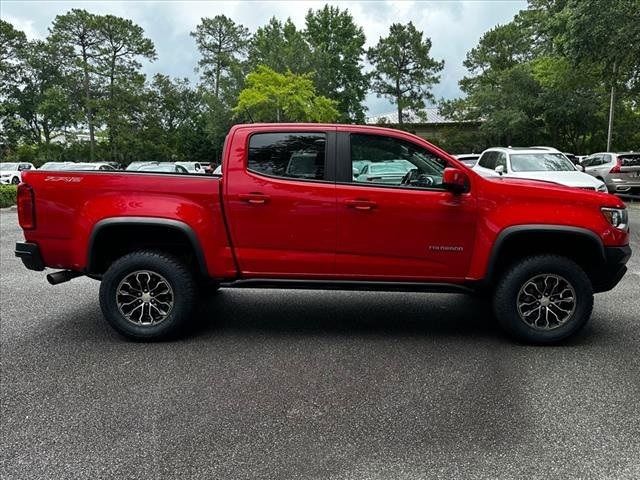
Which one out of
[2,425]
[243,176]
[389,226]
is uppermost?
[243,176]

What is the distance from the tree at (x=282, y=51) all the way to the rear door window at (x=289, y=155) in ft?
116

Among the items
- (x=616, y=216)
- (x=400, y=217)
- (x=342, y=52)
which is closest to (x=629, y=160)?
(x=616, y=216)

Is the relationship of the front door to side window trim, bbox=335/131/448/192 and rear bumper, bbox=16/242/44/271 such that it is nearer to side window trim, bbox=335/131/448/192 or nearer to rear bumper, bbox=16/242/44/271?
side window trim, bbox=335/131/448/192

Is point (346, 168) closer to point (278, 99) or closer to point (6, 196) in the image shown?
point (6, 196)

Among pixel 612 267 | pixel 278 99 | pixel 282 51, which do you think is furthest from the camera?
pixel 282 51

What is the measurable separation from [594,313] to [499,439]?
3121mm

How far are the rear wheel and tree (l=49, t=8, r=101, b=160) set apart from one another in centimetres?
5223

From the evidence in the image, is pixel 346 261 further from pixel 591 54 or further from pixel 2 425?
pixel 591 54

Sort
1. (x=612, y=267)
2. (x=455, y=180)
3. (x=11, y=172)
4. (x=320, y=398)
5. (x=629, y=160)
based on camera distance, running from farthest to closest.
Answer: (x=11, y=172), (x=629, y=160), (x=612, y=267), (x=455, y=180), (x=320, y=398)

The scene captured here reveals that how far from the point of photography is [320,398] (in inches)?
140

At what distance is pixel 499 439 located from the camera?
9.91 feet

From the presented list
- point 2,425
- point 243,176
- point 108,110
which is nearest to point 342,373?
point 243,176

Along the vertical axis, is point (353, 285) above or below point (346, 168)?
below

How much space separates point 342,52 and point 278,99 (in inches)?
A: 1161
